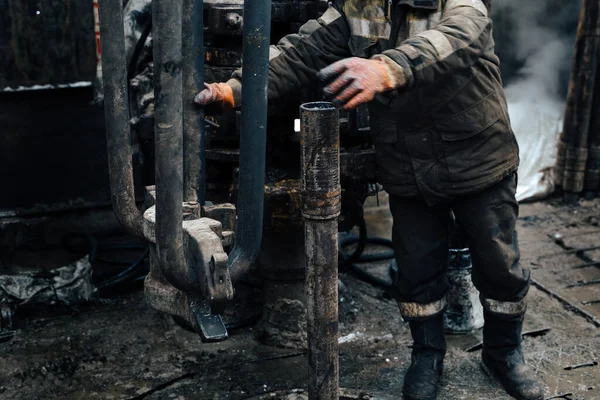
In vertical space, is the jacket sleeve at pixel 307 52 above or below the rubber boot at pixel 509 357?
above

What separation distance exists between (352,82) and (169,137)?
0.59 metres

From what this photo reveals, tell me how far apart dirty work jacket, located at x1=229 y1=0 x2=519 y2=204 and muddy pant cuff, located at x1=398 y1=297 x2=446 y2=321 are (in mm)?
544

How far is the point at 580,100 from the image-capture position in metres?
6.11

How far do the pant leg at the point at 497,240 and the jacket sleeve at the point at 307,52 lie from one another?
2.79ft

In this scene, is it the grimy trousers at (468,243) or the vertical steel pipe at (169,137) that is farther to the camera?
the grimy trousers at (468,243)

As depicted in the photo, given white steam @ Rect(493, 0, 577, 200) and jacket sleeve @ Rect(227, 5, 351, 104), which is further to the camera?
white steam @ Rect(493, 0, 577, 200)

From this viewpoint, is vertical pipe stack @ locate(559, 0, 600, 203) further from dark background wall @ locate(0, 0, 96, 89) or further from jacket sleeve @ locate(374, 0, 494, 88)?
dark background wall @ locate(0, 0, 96, 89)

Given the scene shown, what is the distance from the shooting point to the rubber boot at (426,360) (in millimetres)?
3578

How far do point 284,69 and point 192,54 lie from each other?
71 centimetres

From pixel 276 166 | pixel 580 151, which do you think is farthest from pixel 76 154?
pixel 580 151

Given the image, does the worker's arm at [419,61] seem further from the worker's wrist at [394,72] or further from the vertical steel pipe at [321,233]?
the vertical steel pipe at [321,233]

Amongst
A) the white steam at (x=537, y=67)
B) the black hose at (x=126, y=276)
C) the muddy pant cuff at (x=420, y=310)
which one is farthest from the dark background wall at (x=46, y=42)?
the white steam at (x=537, y=67)

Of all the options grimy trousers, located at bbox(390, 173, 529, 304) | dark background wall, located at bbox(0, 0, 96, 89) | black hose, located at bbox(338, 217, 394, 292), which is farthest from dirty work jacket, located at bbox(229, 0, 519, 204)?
dark background wall, located at bbox(0, 0, 96, 89)

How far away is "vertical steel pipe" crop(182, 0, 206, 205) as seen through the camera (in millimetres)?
2568
